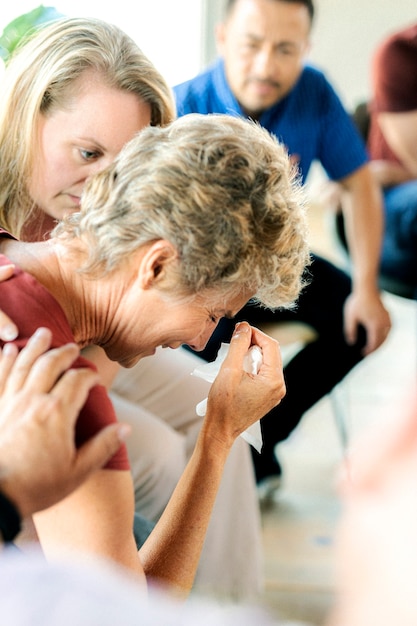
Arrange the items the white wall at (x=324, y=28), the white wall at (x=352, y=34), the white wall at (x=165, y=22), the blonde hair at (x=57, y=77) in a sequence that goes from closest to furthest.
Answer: the blonde hair at (x=57, y=77) < the white wall at (x=165, y=22) < the white wall at (x=324, y=28) < the white wall at (x=352, y=34)

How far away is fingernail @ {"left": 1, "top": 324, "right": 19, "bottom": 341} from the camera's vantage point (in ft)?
2.53

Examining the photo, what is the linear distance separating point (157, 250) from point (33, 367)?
18cm

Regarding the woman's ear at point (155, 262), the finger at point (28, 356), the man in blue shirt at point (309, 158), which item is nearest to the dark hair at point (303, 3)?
the man in blue shirt at point (309, 158)

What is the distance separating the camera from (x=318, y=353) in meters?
2.09

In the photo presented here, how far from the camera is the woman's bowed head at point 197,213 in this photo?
0.79 meters

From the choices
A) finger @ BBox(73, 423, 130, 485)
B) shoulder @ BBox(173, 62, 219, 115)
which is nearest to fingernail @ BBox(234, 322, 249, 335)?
finger @ BBox(73, 423, 130, 485)

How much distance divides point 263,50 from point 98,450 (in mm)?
1416

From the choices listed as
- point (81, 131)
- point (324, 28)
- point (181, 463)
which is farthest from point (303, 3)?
point (324, 28)

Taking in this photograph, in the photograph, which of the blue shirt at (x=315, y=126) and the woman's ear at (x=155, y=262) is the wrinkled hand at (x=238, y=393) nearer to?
the woman's ear at (x=155, y=262)

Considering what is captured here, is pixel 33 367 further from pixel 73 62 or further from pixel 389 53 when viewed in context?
pixel 389 53

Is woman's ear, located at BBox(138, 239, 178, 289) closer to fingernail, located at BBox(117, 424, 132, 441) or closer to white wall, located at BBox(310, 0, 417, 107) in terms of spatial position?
fingernail, located at BBox(117, 424, 132, 441)

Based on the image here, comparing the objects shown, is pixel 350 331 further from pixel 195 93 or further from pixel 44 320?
pixel 44 320

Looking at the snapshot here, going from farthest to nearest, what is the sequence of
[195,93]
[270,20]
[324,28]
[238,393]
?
A: 1. [324,28]
2. [270,20]
3. [195,93]
4. [238,393]

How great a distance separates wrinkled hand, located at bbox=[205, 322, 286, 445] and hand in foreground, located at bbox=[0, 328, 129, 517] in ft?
0.57
